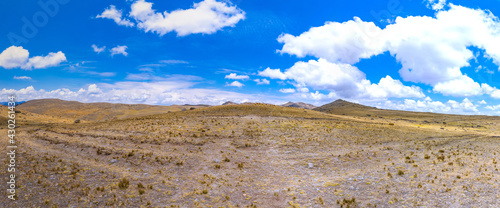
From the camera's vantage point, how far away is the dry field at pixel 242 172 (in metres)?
13.5

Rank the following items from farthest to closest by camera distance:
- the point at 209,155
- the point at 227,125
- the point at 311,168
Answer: the point at 227,125, the point at 209,155, the point at 311,168

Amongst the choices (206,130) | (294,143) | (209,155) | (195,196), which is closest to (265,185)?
(195,196)

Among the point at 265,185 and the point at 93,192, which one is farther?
the point at 265,185

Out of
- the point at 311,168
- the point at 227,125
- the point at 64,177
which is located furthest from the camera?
the point at 227,125

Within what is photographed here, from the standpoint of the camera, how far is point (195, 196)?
46.5 feet

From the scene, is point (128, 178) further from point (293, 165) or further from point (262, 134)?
point (262, 134)

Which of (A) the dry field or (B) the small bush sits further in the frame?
(B) the small bush

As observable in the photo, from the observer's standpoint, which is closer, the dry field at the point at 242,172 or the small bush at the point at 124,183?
the dry field at the point at 242,172

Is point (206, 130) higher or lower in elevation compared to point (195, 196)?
higher

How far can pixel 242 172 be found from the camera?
1911 cm

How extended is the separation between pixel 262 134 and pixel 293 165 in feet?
41.1

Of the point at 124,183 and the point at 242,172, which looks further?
the point at 242,172

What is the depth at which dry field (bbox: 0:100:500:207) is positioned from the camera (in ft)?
44.2

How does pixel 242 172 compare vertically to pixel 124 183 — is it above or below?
below
